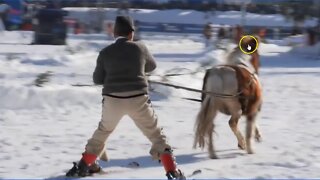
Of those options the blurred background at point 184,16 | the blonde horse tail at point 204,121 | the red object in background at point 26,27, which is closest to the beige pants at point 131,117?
the blonde horse tail at point 204,121

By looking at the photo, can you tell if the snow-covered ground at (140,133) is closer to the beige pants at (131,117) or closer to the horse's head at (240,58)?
the beige pants at (131,117)

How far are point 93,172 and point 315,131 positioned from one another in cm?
464

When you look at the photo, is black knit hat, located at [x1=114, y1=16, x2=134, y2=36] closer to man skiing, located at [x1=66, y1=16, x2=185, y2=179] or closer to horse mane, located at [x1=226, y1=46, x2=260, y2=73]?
man skiing, located at [x1=66, y1=16, x2=185, y2=179]

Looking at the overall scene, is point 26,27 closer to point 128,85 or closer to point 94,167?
point 94,167

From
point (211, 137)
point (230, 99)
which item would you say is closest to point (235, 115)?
point (230, 99)

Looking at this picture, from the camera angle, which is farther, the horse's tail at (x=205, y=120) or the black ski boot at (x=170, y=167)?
the horse's tail at (x=205, y=120)

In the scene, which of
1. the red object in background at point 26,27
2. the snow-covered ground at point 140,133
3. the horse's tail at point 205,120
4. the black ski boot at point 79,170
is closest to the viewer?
the black ski boot at point 79,170

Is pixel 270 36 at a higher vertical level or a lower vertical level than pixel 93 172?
lower

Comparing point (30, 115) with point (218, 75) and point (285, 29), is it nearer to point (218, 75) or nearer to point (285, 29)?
point (218, 75)

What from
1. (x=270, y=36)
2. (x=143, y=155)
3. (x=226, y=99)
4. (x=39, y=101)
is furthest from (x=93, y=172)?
(x=270, y=36)

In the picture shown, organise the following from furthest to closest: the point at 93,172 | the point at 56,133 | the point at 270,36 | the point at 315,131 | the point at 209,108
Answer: the point at 270,36 < the point at 315,131 < the point at 56,133 < the point at 209,108 < the point at 93,172

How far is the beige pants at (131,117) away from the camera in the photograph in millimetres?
5922

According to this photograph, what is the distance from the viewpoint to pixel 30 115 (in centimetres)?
1059

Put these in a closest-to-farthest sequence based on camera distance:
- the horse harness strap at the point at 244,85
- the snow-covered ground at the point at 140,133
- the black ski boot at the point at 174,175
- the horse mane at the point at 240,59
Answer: the black ski boot at the point at 174,175 < the snow-covered ground at the point at 140,133 < the horse harness strap at the point at 244,85 < the horse mane at the point at 240,59
